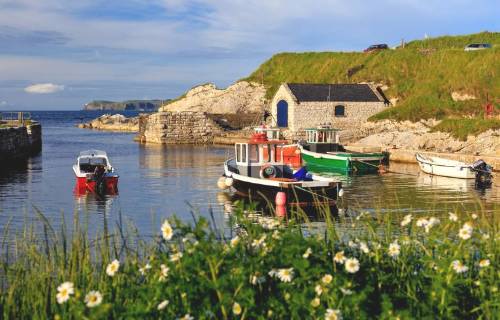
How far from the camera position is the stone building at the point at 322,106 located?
59781 millimetres

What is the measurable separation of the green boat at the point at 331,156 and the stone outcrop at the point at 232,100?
3057cm

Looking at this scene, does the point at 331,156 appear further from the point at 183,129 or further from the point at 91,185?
the point at 183,129

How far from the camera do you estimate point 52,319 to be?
7.29 m

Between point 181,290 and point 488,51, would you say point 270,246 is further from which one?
point 488,51

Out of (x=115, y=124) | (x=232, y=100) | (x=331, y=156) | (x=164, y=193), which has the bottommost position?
(x=164, y=193)

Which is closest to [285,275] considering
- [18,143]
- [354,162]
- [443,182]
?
[443,182]

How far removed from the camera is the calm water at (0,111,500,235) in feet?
78.8

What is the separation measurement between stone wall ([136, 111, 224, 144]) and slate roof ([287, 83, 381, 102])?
13.1 metres

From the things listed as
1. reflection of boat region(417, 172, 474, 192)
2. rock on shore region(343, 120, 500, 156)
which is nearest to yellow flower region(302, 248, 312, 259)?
reflection of boat region(417, 172, 474, 192)

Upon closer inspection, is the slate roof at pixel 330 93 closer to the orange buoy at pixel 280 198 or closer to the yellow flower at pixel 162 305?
the orange buoy at pixel 280 198

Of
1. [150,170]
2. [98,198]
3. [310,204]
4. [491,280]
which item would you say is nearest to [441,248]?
[491,280]

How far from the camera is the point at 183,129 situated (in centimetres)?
7062

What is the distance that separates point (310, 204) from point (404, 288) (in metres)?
17.0

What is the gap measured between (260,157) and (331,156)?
1348cm
